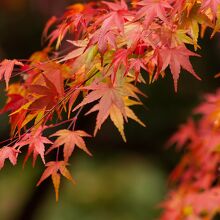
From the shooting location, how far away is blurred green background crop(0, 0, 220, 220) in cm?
510

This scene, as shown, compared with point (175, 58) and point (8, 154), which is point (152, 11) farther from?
point (8, 154)

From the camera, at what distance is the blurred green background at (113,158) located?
510 cm

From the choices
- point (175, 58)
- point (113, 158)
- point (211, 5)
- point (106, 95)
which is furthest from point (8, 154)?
point (113, 158)

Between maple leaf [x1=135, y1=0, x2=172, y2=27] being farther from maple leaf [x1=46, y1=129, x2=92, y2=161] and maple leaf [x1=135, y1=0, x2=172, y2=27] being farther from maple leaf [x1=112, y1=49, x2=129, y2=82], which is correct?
maple leaf [x1=46, y1=129, x2=92, y2=161]

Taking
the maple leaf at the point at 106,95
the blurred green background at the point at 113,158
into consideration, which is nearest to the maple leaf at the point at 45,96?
the maple leaf at the point at 106,95

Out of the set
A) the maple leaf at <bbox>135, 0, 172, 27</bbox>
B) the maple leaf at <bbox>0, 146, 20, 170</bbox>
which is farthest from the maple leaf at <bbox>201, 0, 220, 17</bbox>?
the maple leaf at <bbox>0, 146, 20, 170</bbox>

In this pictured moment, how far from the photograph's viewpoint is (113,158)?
19.7 feet

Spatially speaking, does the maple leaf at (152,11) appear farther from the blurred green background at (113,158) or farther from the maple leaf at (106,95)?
the blurred green background at (113,158)

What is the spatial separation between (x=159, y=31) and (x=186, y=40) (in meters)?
0.07

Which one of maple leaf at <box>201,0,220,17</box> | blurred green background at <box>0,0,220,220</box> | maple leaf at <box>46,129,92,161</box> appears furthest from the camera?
blurred green background at <box>0,0,220,220</box>

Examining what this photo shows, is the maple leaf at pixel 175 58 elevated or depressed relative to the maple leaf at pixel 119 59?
depressed

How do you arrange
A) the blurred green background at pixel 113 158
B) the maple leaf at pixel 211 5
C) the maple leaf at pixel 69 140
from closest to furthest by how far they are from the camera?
the maple leaf at pixel 211 5, the maple leaf at pixel 69 140, the blurred green background at pixel 113 158

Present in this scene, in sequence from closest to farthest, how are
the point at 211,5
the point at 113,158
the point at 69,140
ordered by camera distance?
1. the point at 211,5
2. the point at 69,140
3. the point at 113,158

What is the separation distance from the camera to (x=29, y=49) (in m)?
5.11
